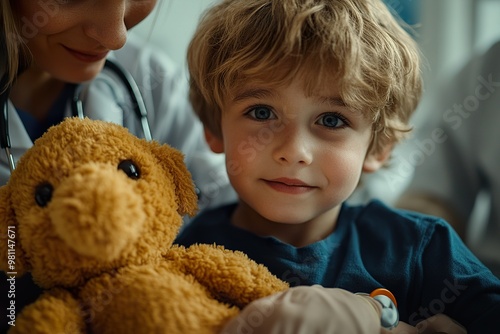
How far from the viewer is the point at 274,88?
877 mm

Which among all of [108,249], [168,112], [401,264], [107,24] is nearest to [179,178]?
[108,249]

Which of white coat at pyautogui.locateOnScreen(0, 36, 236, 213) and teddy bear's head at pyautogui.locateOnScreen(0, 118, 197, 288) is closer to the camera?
teddy bear's head at pyautogui.locateOnScreen(0, 118, 197, 288)

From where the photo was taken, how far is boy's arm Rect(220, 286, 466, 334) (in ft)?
2.10

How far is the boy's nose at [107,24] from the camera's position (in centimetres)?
89

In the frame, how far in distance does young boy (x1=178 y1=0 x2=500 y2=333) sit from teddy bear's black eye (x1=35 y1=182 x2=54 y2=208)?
0.35 meters

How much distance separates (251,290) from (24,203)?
32 cm

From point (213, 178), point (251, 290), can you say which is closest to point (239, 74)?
point (251, 290)

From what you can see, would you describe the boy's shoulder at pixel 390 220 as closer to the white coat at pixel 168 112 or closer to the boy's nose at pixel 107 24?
the white coat at pixel 168 112

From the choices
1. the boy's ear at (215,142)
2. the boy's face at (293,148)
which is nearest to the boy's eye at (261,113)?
the boy's face at (293,148)

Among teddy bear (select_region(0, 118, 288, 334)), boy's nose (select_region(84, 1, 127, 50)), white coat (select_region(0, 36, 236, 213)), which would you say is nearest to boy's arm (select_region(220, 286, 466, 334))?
teddy bear (select_region(0, 118, 288, 334))

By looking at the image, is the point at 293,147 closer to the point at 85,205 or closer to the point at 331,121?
the point at 331,121

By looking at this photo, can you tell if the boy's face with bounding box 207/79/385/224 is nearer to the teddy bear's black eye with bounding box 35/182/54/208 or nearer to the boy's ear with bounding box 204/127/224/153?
the boy's ear with bounding box 204/127/224/153

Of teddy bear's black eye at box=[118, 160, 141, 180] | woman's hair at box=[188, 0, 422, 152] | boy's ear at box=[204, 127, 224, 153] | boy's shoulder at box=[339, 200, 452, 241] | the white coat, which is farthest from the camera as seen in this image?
the white coat

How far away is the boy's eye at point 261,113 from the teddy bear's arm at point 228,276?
0.88 ft
